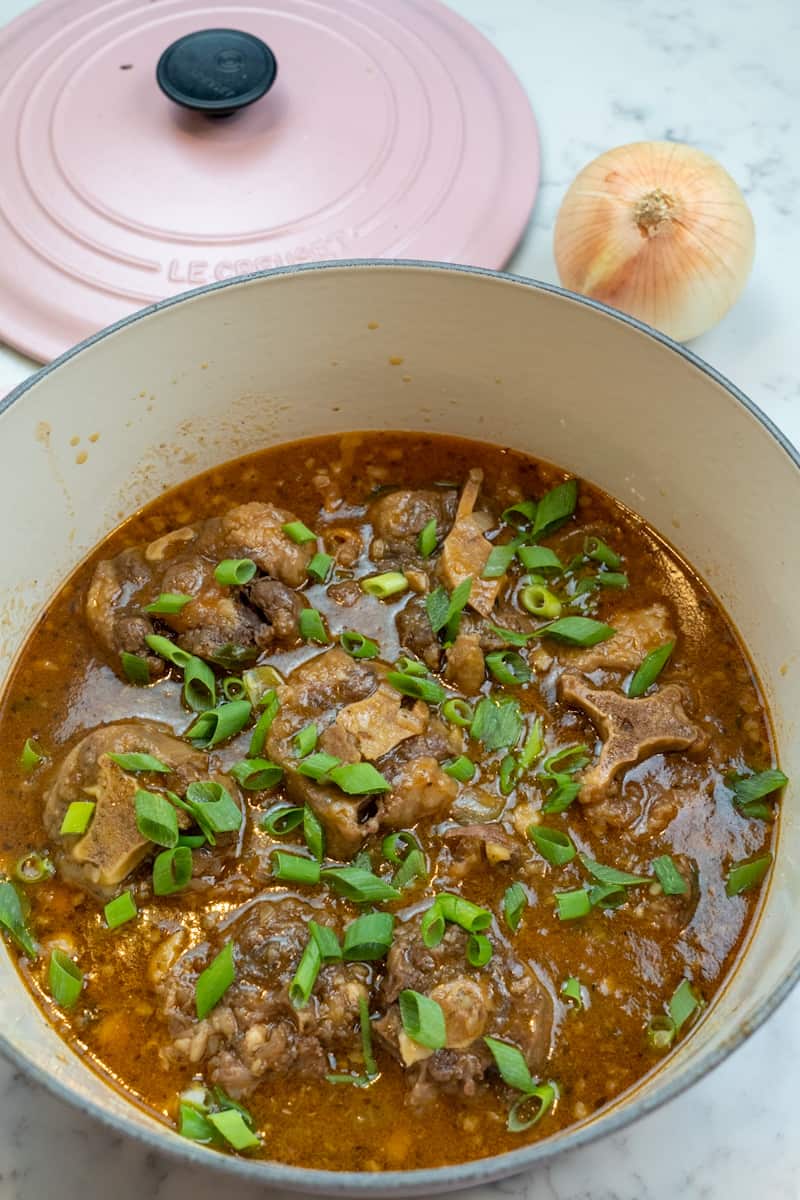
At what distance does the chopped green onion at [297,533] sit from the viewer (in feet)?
10.6

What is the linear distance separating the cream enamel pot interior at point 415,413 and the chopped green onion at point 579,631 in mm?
368

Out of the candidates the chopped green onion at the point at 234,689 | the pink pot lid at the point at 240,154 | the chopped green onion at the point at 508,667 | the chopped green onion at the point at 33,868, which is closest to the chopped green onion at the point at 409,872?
the chopped green onion at the point at 508,667

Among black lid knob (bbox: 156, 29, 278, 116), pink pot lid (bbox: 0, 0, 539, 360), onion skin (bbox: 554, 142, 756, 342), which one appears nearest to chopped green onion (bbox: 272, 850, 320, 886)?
pink pot lid (bbox: 0, 0, 539, 360)

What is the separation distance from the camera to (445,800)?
2.85 metres

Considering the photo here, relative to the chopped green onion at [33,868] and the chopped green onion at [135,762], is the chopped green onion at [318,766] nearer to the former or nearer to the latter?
the chopped green onion at [135,762]

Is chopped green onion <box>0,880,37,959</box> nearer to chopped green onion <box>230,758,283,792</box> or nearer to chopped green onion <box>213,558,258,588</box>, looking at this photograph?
chopped green onion <box>230,758,283,792</box>

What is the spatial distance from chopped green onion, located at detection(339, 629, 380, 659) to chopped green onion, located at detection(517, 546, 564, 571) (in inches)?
17.8

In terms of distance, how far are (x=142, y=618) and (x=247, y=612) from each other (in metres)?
0.27

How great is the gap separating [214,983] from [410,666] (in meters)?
0.87

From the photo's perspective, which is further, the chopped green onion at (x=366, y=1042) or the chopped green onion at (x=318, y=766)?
the chopped green onion at (x=318, y=766)

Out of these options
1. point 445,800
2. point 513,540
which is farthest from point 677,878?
point 513,540

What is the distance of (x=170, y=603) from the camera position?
3107 mm

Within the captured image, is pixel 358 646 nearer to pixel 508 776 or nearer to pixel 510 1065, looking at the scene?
pixel 508 776

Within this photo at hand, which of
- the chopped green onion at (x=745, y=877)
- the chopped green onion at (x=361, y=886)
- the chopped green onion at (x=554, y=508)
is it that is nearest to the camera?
the chopped green onion at (x=361, y=886)
